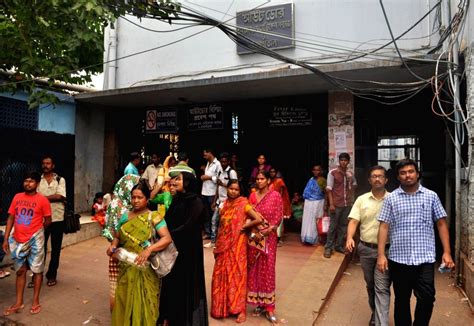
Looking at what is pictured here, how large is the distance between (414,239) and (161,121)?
23.1 ft

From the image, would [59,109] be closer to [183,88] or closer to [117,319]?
[183,88]

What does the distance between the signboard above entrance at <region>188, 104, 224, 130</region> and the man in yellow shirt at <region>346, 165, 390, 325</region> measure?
16.9 ft

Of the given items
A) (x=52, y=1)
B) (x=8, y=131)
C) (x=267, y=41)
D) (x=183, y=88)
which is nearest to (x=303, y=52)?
(x=267, y=41)

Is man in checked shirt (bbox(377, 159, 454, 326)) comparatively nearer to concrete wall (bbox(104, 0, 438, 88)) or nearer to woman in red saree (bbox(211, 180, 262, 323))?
woman in red saree (bbox(211, 180, 262, 323))

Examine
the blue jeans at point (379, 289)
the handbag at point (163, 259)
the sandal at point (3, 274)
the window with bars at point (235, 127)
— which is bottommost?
the sandal at point (3, 274)

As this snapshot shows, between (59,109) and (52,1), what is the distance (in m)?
5.26

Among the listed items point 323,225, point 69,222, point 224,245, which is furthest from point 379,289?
point 69,222

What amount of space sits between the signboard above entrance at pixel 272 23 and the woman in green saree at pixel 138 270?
4960mm

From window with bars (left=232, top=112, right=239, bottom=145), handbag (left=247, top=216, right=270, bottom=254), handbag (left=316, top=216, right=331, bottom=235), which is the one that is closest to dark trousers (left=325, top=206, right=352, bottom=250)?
handbag (left=316, top=216, right=331, bottom=235)

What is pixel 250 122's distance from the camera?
8711 mm

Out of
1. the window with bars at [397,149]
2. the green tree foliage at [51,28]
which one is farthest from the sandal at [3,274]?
the window with bars at [397,149]

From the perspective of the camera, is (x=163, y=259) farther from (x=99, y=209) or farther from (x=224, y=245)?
(x=99, y=209)

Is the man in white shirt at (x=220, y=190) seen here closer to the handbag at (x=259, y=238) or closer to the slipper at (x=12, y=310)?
the handbag at (x=259, y=238)

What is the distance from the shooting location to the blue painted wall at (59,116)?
8055mm
